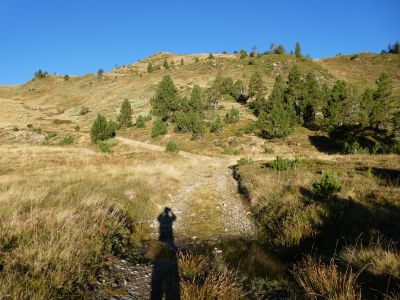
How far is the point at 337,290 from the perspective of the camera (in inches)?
169

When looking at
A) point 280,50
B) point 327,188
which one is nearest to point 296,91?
point 327,188

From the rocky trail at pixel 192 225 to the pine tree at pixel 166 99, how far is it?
136 feet

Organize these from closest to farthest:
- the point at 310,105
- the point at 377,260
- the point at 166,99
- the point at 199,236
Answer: the point at 377,260 < the point at 199,236 < the point at 310,105 < the point at 166,99

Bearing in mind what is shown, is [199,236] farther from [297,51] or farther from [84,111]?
[297,51]

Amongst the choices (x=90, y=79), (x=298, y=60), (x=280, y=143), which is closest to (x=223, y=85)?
(x=280, y=143)

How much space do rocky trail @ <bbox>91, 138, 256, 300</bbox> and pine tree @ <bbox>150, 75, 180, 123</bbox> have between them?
41.5 m

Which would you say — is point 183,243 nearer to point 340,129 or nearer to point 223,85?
point 340,129

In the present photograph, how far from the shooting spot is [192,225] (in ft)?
30.8

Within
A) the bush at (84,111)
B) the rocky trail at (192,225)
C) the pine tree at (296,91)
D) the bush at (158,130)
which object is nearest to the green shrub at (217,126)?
the bush at (158,130)

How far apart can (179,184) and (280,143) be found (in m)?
29.6

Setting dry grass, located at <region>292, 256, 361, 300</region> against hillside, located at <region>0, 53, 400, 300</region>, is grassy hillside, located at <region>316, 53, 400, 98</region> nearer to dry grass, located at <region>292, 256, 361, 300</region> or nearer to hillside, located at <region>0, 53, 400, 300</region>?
hillside, located at <region>0, 53, 400, 300</region>

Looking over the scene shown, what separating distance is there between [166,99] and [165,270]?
178 feet

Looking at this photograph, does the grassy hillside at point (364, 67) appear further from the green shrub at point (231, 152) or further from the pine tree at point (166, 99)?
the green shrub at point (231, 152)

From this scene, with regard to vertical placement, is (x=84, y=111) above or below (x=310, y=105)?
above
